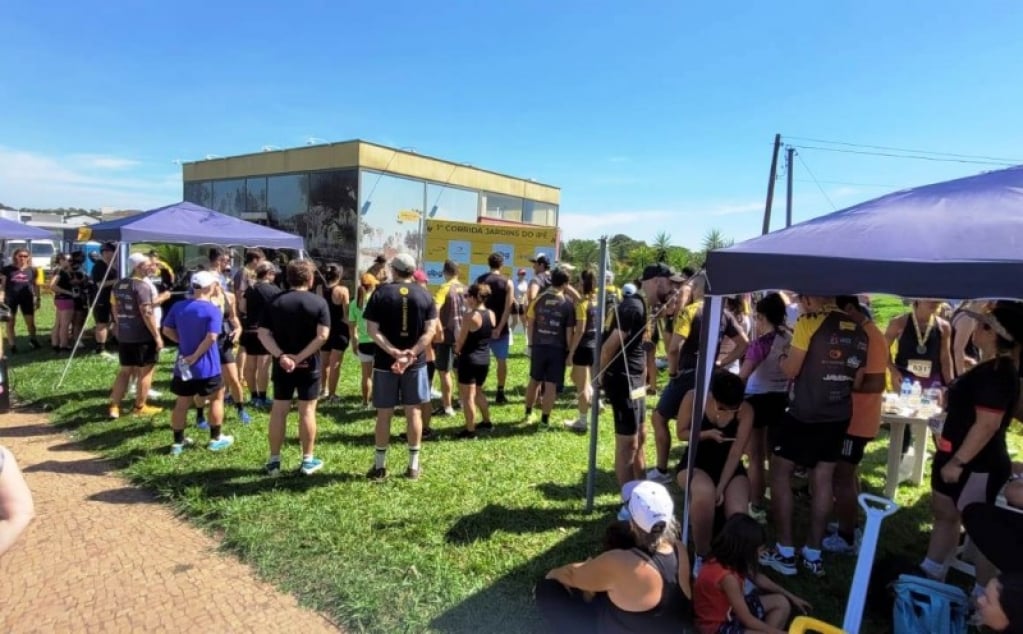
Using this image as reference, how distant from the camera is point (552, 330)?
6.18 m

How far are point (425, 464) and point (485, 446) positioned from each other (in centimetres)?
77

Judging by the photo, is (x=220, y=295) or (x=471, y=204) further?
(x=471, y=204)

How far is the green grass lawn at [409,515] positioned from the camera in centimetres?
324

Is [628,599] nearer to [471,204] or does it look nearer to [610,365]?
[610,365]

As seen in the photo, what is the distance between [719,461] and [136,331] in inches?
229

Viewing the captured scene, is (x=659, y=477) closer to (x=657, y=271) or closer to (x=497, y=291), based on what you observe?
(x=657, y=271)

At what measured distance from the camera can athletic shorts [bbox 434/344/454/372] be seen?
6438 mm

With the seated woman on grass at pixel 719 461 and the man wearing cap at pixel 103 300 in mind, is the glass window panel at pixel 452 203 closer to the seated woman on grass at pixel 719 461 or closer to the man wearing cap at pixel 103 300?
the man wearing cap at pixel 103 300

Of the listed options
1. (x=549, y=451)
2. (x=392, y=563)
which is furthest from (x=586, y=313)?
(x=392, y=563)

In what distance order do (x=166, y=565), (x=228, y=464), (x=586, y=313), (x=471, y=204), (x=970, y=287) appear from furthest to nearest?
(x=471, y=204) → (x=586, y=313) → (x=228, y=464) → (x=166, y=565) → (x=970, y=287)

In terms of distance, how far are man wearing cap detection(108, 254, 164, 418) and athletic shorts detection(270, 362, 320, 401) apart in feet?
7.48

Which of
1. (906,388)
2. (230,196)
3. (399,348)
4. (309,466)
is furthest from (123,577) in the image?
(230,196)

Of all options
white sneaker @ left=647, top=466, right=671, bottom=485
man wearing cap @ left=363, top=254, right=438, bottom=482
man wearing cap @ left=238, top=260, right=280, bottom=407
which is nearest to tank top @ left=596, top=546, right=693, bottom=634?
white sneaker @ left=647, top=466, right=671, bottom=485

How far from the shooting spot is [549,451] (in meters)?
5.72
